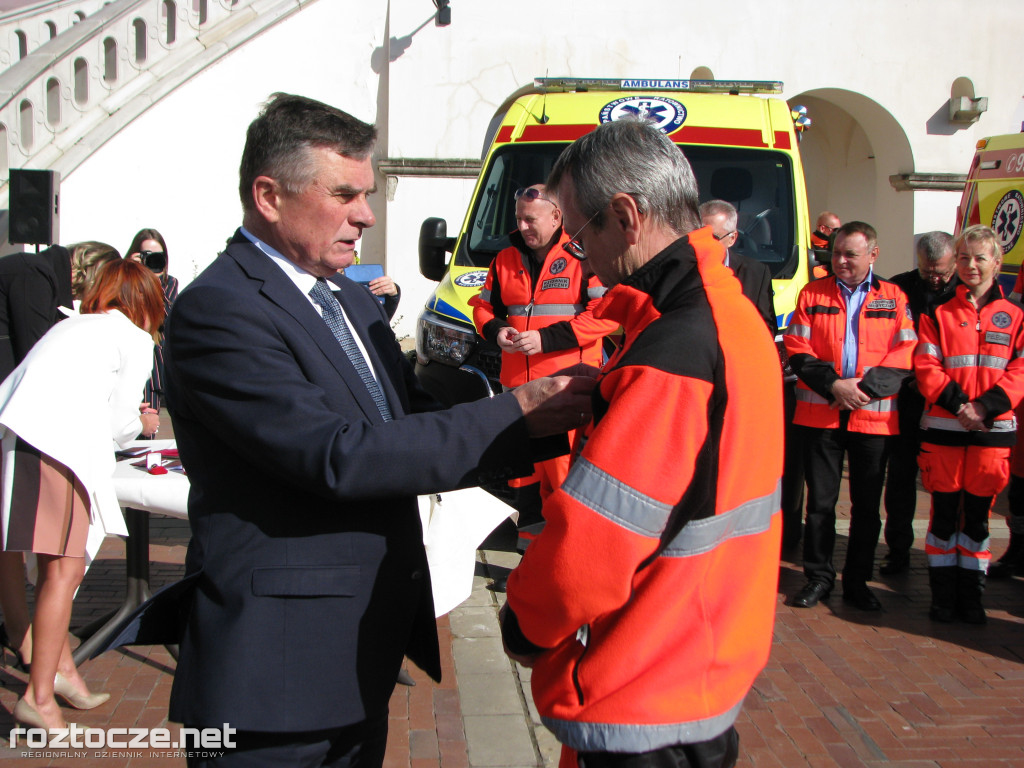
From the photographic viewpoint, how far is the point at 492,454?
1887 millimetres

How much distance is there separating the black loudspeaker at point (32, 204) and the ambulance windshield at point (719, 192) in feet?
14.9

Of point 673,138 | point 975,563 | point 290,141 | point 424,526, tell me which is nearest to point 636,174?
point 290,141

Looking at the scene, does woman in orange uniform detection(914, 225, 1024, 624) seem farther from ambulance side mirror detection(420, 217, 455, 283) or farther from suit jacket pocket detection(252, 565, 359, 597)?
suit jacket pocket detection(252, 565, 359, 597)

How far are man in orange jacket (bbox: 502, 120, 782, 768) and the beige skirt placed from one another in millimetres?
2504

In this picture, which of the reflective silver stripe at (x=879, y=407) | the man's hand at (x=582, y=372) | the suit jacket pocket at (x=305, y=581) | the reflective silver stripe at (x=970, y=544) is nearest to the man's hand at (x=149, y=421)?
the suit jacket pocket at (x=305, y=581)

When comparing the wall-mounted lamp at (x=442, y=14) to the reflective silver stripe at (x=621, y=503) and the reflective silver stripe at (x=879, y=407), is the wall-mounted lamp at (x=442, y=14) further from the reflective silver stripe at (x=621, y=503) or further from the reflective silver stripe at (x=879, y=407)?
the reflective silver stripe at (x=621, y=503)

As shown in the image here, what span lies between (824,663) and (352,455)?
3426 millimetres

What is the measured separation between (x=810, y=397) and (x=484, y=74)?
943cm

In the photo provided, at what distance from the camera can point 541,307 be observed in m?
5.21

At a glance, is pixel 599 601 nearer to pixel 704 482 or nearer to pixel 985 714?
pixel 704 482

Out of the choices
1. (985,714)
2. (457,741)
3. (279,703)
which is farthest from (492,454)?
(985,714)

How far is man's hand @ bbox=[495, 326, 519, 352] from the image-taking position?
195 inches

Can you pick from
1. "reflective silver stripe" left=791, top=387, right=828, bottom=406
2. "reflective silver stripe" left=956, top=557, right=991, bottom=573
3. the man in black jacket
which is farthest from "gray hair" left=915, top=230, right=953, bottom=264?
"reflective silver stripe" left=956, top=557, right=991, bottom=573

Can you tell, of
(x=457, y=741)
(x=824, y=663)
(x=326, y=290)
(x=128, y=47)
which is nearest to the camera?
(x=326, y=290)
